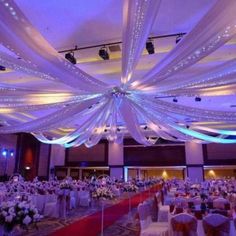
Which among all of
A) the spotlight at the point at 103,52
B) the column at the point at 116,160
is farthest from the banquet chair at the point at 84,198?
the column at the point at 116,160

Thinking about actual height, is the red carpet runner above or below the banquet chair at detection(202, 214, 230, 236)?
below

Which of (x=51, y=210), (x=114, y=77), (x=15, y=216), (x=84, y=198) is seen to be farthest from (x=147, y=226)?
(x=84, y=198)

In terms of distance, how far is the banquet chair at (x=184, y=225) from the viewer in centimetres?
334

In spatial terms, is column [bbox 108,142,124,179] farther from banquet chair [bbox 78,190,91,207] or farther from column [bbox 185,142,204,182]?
banquet chair [bbox 78,190,91,207]

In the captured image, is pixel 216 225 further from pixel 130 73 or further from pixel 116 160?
pixel 116 160

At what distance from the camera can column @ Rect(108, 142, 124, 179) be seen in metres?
17.9

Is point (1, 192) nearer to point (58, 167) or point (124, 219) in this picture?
point (124, 219)

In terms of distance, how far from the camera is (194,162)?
54.3ft

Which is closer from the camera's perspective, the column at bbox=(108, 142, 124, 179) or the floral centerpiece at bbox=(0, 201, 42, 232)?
the floral centerpiece at bbox=(0, 201, 42, 232)

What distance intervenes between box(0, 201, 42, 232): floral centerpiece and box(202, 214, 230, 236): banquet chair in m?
→ 2.12

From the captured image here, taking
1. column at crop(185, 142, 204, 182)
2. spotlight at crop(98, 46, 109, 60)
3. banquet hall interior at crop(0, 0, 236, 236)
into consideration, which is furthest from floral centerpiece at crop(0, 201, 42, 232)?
column at crop(185, 142, 204, 182)

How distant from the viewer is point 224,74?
142 inches

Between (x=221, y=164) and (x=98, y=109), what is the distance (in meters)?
13.0

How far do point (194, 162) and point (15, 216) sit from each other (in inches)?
596
